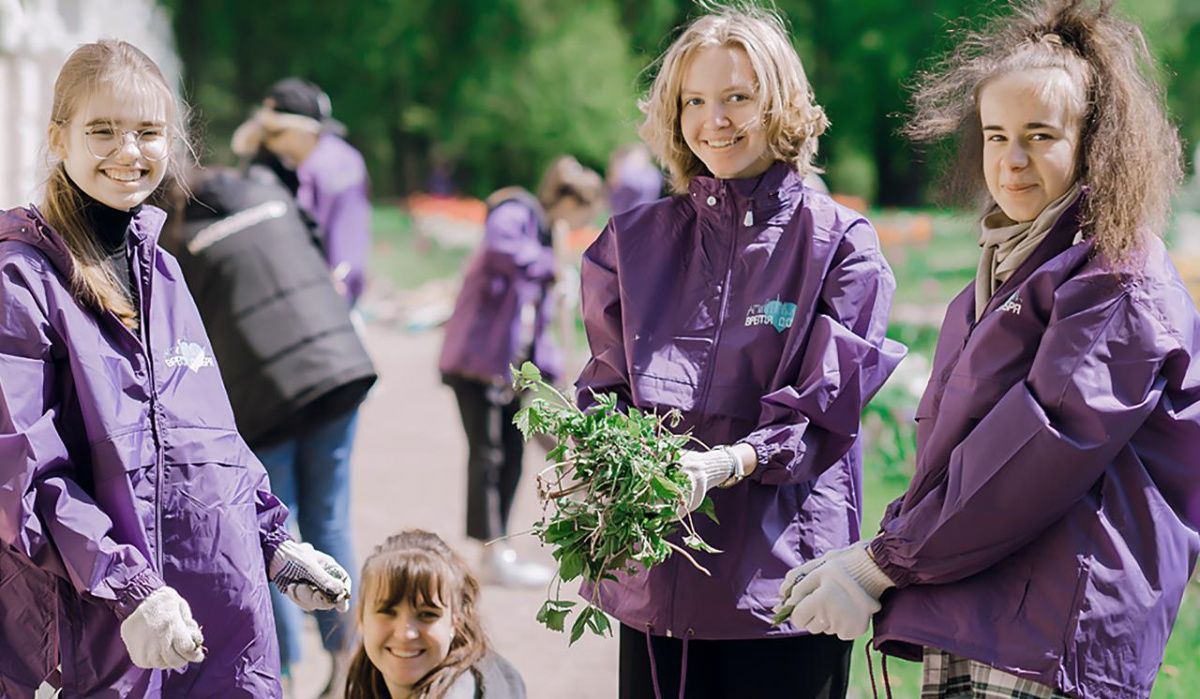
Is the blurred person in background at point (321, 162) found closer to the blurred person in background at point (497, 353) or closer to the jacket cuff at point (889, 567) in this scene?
the blurred person in background at point (497, 353)

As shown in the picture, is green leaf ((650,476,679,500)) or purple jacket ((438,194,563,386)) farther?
purple jacket ((438,194,563,386))

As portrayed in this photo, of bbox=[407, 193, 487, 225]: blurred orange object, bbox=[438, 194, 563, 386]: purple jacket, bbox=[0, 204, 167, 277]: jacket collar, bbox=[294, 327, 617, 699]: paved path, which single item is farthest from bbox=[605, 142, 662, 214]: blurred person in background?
bbox=[0, 204, 167, 277]: jacket collar

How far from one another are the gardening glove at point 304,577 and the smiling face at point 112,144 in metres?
0.85

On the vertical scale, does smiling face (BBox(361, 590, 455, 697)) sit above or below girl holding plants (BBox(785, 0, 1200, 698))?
below

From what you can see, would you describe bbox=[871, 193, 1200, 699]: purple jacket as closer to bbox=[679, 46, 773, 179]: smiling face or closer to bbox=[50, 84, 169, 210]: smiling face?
bbox=[679, 46, 773, 179]: smiling face

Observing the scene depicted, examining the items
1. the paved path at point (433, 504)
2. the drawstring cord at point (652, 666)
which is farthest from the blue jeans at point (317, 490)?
the drawstring cord at point (652, 666)

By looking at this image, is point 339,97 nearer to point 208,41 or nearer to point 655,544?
point 208,41

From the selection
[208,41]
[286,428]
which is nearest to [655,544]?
[286,428]

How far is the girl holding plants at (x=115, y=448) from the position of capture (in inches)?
120

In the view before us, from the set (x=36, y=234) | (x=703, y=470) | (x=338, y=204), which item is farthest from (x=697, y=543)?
(x=338, y=204)

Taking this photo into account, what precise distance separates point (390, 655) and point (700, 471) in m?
1.12

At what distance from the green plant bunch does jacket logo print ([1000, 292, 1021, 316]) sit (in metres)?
0.71

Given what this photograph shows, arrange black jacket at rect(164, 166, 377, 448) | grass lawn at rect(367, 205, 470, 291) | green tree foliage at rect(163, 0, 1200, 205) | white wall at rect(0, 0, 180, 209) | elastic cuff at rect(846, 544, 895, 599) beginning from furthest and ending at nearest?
green tree foliage at rect(163, 0, 1200, 205) → grass lawn at rect(367, 205, 470, 291) → white wall at rect(0, 0, 180, 209) → black jacket at rect(164, 166, 377, 448) → elastic cuff at rect(846, 544, 895, 599)

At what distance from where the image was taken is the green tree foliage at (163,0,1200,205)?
30766mm
